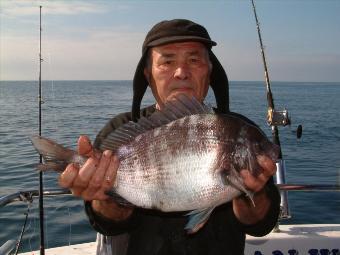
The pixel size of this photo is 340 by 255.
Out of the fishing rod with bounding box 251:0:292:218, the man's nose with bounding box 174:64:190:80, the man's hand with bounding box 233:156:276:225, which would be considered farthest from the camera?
the fishing rod with bounding box 251:0:292:218

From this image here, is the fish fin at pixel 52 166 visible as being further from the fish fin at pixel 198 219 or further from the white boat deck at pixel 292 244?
the white boat deck at pixel 292 244

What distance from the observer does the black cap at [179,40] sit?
3.24m

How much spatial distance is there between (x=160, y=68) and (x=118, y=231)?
136 centimetres

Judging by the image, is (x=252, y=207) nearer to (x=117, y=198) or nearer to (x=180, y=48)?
(x=117, y=198)

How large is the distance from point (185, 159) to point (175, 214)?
2.33 ft

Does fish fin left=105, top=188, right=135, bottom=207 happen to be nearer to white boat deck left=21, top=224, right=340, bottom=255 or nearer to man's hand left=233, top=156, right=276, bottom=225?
man's hand left=233, top=156, right=276, bottom=225

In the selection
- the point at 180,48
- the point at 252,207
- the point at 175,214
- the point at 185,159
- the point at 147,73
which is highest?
the point at 180,48

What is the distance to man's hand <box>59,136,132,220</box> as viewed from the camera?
2.56 m

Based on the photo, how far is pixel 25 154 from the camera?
631 inches

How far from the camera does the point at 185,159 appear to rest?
2.59 m

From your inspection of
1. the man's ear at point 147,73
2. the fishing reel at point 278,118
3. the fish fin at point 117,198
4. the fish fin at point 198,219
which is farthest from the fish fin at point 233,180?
the fishing reel at point 278,118

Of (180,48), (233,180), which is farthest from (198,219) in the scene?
(180,48)

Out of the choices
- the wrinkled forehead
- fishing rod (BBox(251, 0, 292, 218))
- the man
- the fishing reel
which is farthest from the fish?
the fishing reel

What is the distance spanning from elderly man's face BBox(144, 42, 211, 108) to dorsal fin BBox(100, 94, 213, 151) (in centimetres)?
44
